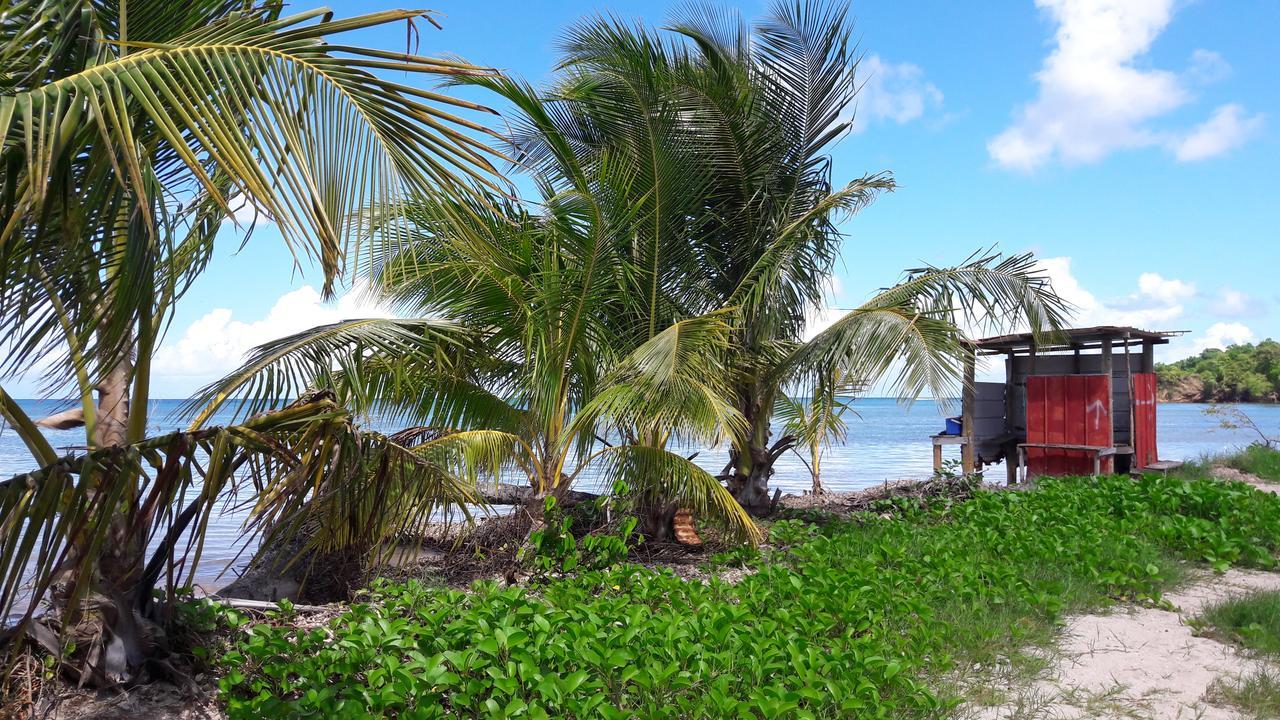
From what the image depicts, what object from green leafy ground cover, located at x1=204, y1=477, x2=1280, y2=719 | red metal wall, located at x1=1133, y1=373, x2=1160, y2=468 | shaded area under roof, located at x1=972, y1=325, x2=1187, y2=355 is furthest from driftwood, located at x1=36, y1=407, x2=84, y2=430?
red metal wall, located at x1=1133, y1=373, x2=1160, y2=468

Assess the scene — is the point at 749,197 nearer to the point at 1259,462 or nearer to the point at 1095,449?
the point at 1095,449

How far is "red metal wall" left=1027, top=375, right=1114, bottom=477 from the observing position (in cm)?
1207

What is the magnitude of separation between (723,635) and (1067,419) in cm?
1015

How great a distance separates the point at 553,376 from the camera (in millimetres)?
6773

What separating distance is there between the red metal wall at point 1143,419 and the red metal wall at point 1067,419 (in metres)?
0.68

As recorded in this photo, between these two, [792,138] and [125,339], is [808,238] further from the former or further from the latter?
[125,339]

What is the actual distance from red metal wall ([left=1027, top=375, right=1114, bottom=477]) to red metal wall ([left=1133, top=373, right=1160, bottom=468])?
680 millimetres

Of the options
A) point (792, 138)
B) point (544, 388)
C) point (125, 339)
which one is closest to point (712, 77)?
point (792, 138)

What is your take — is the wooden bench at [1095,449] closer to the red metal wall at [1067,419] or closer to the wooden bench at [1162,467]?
the red metal wall at [1067,419]

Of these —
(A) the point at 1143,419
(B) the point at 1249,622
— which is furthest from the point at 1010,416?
(B) the point at 1249,622

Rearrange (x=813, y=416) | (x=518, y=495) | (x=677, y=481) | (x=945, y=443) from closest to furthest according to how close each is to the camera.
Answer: (x=677, y=481) → (x=518, y=495) → (x=813, y=416) → (x=945, y=443)

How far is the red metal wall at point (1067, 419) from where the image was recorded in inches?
475

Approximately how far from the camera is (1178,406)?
106m

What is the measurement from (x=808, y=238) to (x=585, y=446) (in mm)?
3644
